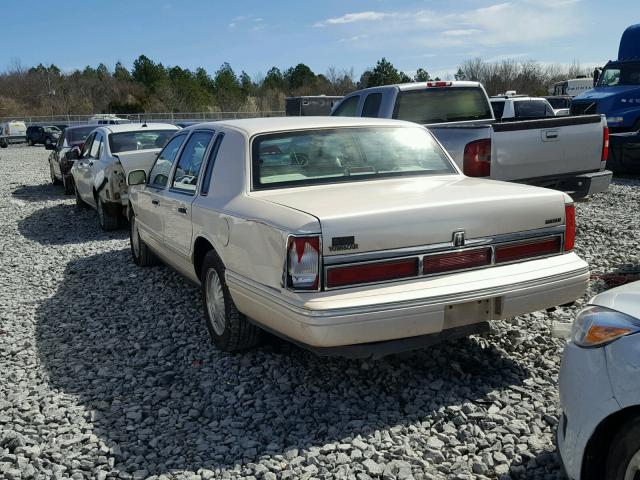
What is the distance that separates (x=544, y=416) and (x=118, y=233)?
8017mm

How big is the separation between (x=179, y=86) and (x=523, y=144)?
73.9 meters

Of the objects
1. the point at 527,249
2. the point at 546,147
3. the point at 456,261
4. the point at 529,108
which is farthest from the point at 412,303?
the point at 529,108

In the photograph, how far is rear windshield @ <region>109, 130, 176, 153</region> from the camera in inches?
428

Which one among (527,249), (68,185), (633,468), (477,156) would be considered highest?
(477,156)

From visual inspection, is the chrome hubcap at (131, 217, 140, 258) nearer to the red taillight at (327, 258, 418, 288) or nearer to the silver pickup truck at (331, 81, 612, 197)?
the silver pickup truck at (331, 81, 612, 197)

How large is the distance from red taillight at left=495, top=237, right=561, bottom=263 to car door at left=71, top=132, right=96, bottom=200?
871 centimetres

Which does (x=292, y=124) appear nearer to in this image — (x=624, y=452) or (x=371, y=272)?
(x=371, y=272)

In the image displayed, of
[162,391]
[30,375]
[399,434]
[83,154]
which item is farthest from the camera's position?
[83,154]

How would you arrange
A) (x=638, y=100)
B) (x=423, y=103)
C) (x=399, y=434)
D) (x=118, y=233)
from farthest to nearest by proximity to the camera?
(x=638, y=100) < (x=118, y=233) < (x=423, y=103) < (x=399, y=434)

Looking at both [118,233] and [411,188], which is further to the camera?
[118,233]

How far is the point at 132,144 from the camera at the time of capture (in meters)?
11.0

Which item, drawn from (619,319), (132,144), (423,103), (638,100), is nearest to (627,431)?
(619,319)

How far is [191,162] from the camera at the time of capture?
18.1 feet

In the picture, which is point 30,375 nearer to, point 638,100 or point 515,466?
point 515,466
